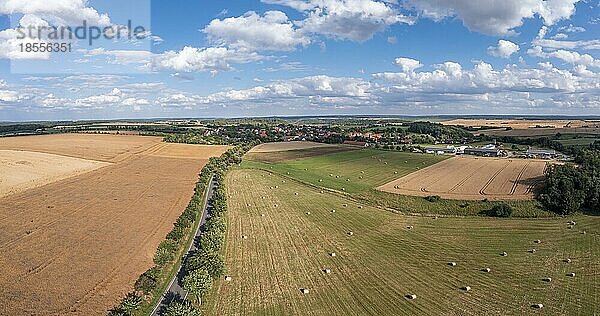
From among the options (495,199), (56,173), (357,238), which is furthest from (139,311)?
(56,173)

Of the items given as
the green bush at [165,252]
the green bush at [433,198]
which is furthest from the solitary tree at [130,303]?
the green bush at [433,198]

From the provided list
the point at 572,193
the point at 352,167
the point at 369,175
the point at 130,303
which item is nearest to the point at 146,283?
the point at 130,303

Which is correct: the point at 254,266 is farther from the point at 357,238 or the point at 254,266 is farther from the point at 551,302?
the point at 551,302

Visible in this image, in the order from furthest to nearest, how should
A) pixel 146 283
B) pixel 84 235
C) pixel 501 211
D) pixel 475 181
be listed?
pixel 475 181 < pixel 501 211 < pixel 84 235 < pixel 146 283

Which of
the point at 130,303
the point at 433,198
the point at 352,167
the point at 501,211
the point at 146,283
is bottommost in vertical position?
the point at 146,283

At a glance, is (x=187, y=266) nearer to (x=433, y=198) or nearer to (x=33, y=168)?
(x=433, y=198)

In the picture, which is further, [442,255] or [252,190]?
[252,190]
